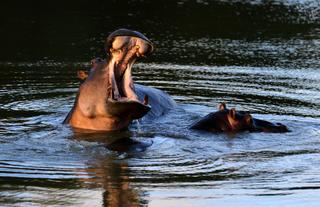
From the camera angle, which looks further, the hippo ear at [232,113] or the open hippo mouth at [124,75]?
the hippo ear at [232,113]

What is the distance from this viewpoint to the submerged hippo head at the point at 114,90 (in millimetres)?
8023

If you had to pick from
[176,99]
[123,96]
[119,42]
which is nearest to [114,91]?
[123,96]

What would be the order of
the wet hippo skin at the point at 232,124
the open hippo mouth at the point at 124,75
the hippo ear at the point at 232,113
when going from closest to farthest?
the open hippo mouth at the point at 124,75 < the hippo ear at the point at 232,113 < the wet hippo skin at the point at 232,124

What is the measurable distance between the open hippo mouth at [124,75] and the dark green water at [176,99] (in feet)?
1.02

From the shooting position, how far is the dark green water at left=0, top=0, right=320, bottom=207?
21.2 feet

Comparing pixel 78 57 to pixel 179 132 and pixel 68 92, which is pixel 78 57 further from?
pixel 179 132

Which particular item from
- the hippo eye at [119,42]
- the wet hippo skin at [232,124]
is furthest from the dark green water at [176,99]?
the hippo eye at [119,42]

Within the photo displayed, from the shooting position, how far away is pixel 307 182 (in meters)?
6.71

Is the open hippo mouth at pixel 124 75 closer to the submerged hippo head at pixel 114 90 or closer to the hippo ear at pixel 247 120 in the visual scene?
the submerged hippo head at pixel 114 90

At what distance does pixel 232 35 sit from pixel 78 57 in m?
3.49

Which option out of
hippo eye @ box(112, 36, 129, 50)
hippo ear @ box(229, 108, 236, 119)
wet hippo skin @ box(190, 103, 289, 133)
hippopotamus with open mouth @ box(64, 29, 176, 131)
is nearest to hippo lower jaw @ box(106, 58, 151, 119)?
hippopotamus with open mouth @ box(64, 29, 176, 131)

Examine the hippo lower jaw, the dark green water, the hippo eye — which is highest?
the hippo eye

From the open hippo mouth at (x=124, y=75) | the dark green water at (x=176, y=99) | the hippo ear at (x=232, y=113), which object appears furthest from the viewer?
the hippo ear at (x=232, y=113)

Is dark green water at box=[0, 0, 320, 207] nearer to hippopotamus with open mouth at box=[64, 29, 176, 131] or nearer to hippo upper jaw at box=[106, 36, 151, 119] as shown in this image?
hippopotamus with open mouth at box=[64, 29, 176, 131]
